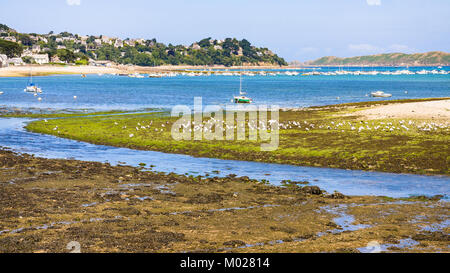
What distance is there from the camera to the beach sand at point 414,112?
144 ft

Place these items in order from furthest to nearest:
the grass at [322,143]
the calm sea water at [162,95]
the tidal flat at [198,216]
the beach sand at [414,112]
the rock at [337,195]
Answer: the calm sea water at [162,95], the beach sand at [414,112], the grass at [322,143], the rock at [337,195], the tidal flat at [198,216]

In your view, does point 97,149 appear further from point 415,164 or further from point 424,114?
point 424,114

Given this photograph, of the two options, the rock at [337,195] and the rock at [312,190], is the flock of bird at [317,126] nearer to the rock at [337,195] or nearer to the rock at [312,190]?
the rock at [312,190]

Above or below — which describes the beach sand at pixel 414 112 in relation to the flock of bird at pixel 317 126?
above

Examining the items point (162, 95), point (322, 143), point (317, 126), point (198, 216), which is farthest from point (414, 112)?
point (162, 95)

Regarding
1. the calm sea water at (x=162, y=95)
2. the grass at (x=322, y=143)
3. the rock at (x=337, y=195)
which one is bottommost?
the rock at (x=337, y=195)

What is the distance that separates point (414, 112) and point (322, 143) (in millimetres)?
17030

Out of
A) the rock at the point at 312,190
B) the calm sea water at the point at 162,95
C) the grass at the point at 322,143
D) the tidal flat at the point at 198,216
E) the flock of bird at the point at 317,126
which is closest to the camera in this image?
the tidal flat at the point at 198,216

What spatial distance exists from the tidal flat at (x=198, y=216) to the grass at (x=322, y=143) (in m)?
6.78

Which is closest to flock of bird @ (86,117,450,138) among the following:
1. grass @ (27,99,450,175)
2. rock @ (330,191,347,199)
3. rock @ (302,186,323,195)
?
grass @ (27,99,450,175)

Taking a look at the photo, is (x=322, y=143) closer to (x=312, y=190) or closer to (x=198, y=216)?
(x=312, y=190)

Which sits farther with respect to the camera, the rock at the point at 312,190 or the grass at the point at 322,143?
the grass at the point at 322,143

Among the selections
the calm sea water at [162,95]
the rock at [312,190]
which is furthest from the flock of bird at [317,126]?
the calm sea water at [162,95]

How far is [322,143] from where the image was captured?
33.9m
